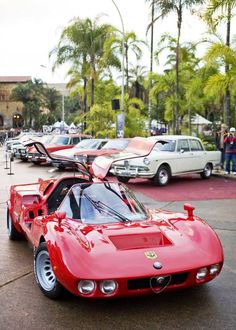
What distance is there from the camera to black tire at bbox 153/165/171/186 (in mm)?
14703

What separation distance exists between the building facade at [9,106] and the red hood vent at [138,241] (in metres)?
87.5

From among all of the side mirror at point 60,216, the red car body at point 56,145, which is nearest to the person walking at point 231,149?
the red car body at point 56,145

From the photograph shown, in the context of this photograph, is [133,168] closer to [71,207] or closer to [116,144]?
[116,144]

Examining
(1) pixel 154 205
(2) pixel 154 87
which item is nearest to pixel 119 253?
(1) pixel 154 205

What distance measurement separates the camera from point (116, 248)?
4.36 metres

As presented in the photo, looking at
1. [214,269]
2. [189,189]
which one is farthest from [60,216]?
[189,189]

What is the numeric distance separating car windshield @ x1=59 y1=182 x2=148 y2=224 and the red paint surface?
629 centimetres

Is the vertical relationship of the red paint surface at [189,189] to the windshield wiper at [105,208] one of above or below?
below

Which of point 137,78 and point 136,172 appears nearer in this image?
point 136,172

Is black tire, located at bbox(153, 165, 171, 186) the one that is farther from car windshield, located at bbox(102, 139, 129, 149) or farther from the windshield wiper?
the windshield wiper

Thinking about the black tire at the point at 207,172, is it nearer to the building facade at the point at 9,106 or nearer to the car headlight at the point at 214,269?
the car headlight at the point at 214,269

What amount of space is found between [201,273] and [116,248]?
88cm

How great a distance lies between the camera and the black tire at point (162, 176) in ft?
48.2

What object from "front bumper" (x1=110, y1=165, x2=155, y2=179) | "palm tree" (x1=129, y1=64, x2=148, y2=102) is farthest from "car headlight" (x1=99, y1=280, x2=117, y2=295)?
"palm tree" (x1=129, y1=64, x2=148, y2=102)
